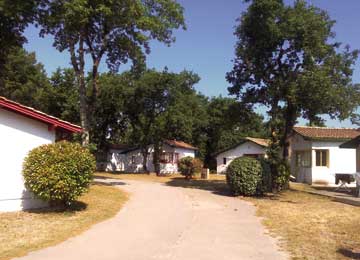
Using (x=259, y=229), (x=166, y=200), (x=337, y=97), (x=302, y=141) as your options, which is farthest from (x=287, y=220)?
(x=302, y=141)

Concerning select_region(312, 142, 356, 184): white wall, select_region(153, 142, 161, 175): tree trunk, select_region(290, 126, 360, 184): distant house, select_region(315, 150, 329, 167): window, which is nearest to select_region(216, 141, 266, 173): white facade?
select_region(153, 142, 161, 175): tree trunk

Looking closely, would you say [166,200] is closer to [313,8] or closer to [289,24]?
[289,24]

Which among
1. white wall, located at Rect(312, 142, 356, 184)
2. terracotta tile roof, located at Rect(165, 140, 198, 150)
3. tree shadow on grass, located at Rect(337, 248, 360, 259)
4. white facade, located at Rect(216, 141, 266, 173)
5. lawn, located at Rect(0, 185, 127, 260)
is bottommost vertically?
tree shadow on grass, located at Rect(337, 248, 360, 259)

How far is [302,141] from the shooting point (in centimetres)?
3559

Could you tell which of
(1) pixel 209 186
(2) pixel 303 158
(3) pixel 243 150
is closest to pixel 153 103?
(3) pixel 243 150

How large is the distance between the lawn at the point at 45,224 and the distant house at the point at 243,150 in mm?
30693

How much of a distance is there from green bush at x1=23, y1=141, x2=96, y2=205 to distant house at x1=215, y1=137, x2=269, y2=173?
32236mm

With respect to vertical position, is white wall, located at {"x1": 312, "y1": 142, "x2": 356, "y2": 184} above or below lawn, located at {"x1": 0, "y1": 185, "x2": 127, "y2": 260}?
above

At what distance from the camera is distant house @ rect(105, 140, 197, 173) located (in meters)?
51.8

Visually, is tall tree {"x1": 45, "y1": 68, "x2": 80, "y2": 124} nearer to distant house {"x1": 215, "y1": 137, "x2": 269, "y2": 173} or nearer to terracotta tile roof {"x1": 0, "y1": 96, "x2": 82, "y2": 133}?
distant house {"x1": 215, "y1": 137, "x2": 269, "y2": 173}

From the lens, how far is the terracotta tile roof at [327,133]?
34959 mm

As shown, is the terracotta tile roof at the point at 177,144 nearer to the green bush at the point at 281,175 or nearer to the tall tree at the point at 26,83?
the tall tree at the point at 26,83

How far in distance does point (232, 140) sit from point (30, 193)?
163ft

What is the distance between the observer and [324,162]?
34781 mm
